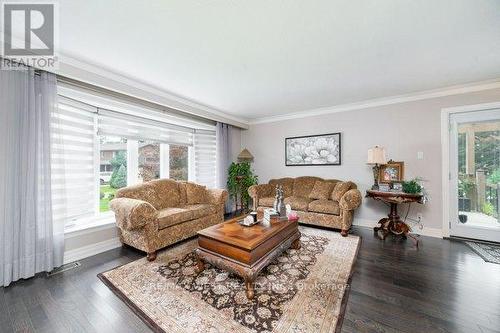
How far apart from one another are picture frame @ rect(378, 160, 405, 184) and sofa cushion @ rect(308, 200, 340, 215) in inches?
41.7

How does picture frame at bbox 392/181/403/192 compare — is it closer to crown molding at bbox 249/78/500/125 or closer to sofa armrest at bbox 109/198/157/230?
crown molding at bbox 249/78/500/125

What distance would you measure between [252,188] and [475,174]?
12.1ft

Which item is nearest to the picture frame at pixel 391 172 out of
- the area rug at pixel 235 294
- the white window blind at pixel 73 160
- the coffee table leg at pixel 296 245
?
the area rug at pixel 235 294

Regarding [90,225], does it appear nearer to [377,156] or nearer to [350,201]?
[350,201]

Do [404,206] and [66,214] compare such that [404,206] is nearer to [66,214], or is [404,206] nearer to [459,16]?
[459,16]

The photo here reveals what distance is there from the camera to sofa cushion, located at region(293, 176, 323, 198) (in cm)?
436

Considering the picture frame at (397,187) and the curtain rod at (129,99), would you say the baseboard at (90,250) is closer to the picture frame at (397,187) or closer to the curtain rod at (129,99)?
the curtain rod at (129,99)

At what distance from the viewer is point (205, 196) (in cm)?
383

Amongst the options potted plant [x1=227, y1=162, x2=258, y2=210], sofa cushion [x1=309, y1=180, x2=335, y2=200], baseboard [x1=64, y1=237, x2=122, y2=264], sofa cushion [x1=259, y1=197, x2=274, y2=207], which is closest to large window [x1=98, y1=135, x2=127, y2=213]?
baseboard [x1=64, y1=237, x2=122, y2=264]

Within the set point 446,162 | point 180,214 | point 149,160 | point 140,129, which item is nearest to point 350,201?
point 446,162

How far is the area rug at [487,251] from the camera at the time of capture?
2.53m

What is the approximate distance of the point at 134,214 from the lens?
2428 millimetres

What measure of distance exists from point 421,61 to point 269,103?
2.35m

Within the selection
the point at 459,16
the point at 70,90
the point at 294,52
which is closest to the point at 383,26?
the point at 459,16
